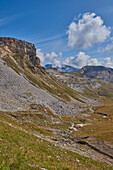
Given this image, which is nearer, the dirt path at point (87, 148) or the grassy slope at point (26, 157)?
the grassy slope at point (26, 157)

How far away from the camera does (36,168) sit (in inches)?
464

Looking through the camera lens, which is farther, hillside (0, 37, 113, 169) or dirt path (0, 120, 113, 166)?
dirt path (0, 120, 113, 166)

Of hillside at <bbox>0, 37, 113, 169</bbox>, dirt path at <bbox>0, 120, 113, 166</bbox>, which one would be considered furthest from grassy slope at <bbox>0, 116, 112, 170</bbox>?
dirt path at <bbox>0, 120, 113, 166</bbox>

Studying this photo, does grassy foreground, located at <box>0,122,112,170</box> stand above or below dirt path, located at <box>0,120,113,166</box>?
above

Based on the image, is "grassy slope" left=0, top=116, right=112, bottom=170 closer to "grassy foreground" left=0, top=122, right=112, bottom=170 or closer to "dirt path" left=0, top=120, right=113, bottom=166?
"grassy foreground" left=0, top=122, right=112, bottom=170

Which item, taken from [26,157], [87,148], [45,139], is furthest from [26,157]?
[87,148]

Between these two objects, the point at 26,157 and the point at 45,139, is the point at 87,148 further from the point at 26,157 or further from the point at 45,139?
the point at 26,157

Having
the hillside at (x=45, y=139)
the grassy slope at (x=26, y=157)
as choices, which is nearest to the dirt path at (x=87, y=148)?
the hillside at (x=45, y=139)

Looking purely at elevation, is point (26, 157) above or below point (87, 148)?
above

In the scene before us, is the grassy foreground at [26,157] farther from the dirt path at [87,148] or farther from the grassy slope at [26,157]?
the dirt path at [87,148]

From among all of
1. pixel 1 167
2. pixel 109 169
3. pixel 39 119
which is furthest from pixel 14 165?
pixel 39 119

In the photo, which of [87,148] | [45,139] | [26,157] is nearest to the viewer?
[26,157]

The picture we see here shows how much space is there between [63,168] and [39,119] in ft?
173

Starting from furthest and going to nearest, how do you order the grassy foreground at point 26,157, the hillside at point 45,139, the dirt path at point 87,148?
the dirt path at point 87,148 → the hillside at point 45,139 → the grassy foreground at point 26,157
